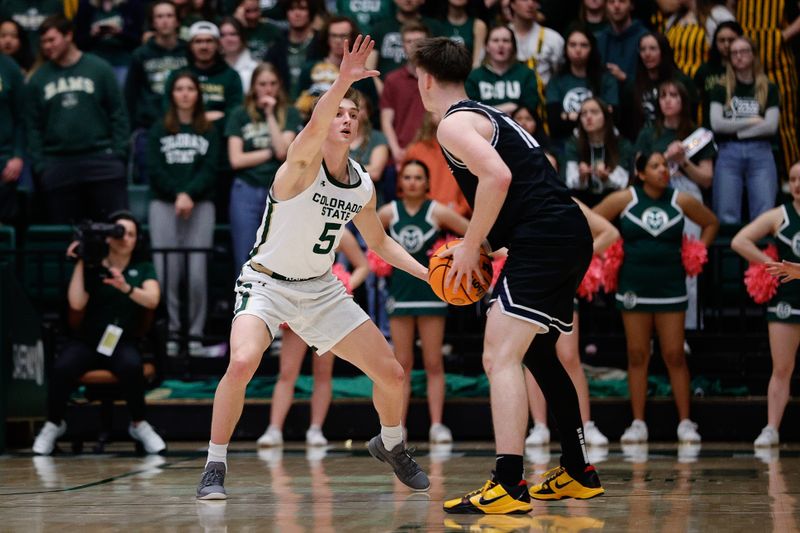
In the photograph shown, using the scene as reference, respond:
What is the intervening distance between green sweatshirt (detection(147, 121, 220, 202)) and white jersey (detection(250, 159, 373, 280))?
4.81 m

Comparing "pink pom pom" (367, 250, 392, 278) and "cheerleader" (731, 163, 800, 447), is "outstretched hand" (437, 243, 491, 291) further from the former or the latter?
"pink pom pom" (367, 250, 392, 278)

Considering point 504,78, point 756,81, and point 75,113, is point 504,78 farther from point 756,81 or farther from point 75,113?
point 75,113

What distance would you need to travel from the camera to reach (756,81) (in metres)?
11.2

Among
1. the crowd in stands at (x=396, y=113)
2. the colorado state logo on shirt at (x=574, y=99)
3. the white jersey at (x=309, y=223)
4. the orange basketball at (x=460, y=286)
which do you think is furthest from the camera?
the colorado state logo on shirt at (x=574, y=99)

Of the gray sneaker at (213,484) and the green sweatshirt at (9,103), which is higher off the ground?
the green sweatshirt at (9,103)

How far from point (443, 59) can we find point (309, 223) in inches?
43.8

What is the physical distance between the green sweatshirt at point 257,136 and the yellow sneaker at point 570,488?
5533 millimetres

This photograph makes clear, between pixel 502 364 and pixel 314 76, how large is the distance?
6.42 meters

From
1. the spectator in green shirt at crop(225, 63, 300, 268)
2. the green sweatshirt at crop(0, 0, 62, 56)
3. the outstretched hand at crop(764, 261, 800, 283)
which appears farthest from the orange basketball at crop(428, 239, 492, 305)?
the green sweatshirt at crop(0, 0, 62, 56)

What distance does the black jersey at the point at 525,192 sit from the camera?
571 cm

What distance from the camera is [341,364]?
436 inches

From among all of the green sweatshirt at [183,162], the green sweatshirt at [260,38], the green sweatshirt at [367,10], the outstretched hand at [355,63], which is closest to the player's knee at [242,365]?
the outstretched hand at [355,63]

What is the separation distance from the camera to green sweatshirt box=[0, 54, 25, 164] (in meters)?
11.6

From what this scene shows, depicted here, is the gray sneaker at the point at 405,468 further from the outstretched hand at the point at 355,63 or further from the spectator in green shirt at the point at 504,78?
the spectator in green shirt at the point at 504,78
